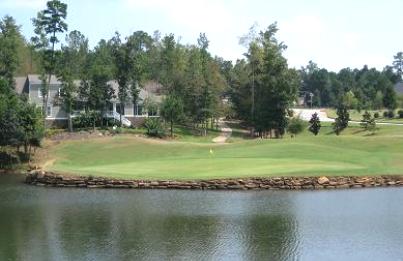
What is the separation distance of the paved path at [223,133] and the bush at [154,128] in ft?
24.1

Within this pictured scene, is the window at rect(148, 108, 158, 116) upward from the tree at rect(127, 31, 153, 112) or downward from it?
downward

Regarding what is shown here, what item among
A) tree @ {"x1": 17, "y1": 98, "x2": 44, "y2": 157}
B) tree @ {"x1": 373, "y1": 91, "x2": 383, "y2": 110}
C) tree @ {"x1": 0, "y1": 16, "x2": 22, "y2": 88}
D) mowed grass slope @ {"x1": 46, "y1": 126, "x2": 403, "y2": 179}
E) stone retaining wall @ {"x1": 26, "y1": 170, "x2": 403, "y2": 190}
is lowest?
stone retaining wall @ {"x1": 26, "y1": 170, "x2": 403, "y2": 190}

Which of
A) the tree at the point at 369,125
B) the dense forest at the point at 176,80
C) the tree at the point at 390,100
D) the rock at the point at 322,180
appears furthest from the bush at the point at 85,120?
the tree at the point at 390,100

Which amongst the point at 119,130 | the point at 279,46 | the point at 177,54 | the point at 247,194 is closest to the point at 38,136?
the point at 119,130

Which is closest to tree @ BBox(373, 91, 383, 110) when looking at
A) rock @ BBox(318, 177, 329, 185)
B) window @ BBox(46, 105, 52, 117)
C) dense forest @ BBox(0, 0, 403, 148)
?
dense forest @ BBox(0, 0, 403, 148)

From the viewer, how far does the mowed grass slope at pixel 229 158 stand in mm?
52406

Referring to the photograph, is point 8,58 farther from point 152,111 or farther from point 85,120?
point 152,111

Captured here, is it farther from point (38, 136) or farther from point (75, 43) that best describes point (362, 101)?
point (38, 136)

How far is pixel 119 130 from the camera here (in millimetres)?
85875

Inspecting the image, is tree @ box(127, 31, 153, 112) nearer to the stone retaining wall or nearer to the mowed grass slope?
the mowed grass slope

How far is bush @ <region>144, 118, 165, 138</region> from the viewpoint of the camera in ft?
281

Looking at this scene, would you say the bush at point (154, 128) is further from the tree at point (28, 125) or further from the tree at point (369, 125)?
the tree at point (369, 125)

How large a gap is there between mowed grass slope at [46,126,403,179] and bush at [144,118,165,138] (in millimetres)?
7908

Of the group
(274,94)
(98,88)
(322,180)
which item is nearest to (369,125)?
(274,94)
